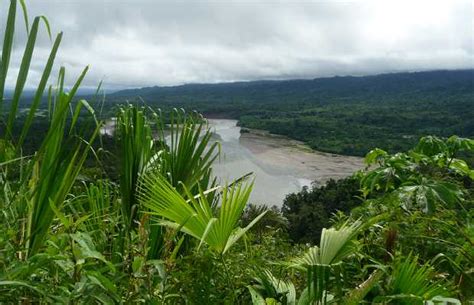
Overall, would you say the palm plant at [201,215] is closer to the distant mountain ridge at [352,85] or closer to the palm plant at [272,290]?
the palm plant at [272,290]

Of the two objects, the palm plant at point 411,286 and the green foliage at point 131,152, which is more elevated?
the green foliage at point 131,152

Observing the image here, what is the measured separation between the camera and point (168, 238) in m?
1.16

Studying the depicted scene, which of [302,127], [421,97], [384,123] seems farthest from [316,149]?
[421,97]

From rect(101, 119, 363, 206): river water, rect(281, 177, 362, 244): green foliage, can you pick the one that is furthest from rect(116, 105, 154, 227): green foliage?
rect(101, 119, 363, 206): river water

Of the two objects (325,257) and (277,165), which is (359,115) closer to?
(277,165)

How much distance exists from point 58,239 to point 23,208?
0.18m

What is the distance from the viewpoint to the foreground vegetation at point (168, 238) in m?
0.97

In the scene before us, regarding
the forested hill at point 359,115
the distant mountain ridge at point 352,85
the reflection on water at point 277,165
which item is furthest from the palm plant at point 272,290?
the distant mountain ridge at point 352,85

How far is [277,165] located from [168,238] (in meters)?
31.5

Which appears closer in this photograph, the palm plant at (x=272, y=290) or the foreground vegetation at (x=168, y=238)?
the foreground vegetation at (x=168, y=238)

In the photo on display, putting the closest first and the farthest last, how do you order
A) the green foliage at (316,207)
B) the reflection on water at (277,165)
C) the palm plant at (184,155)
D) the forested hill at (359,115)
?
the palm plant at (184,155) < the green foliage at (316,207) < the reflection on water at (277,165) < the forested hill at (359,115)

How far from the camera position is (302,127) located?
56.0 meters

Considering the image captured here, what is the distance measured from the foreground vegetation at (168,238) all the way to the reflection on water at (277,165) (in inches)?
786

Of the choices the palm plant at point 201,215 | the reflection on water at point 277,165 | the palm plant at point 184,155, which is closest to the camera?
the palm plant at point 201,215
